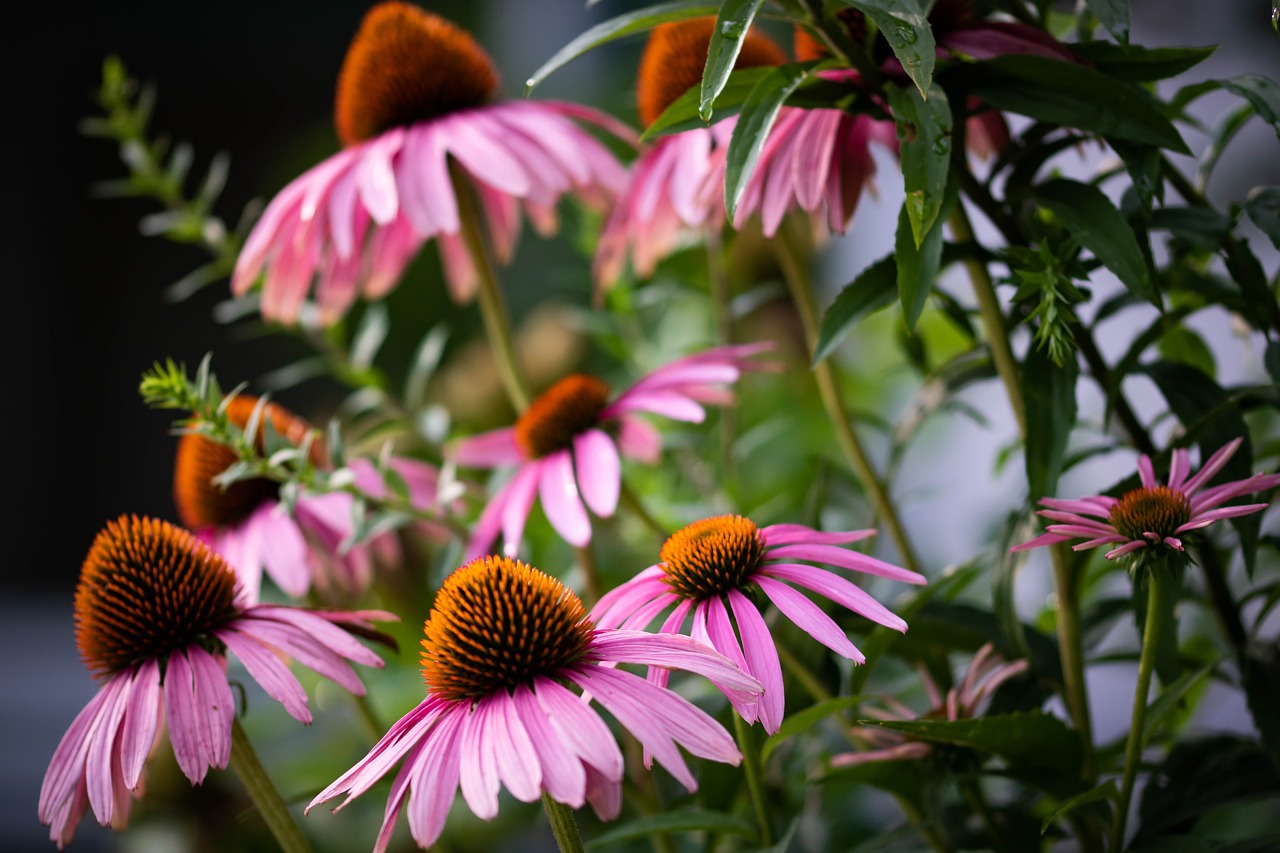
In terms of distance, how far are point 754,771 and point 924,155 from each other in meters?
0.19

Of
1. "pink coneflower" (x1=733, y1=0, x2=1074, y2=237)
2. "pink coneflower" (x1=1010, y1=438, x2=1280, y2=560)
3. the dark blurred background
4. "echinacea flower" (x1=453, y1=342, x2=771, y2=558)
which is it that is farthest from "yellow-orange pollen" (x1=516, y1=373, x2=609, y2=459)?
the dark blurred background

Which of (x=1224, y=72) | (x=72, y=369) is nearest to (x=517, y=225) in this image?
(x=1224, y=72)

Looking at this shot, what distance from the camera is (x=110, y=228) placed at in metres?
2.62

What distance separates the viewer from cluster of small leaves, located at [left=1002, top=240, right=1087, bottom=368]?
30 centimetres

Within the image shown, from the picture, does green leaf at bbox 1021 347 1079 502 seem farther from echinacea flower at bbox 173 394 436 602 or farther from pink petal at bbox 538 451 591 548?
echinacea flower at bbox 173 394 436 602

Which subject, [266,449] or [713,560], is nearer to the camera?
[713,560]

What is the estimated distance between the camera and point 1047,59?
321 mm

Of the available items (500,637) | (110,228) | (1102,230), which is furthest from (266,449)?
(110,228)

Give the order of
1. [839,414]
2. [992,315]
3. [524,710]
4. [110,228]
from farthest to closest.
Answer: [110,228] → [839,414] → [992,315] → [524,710]

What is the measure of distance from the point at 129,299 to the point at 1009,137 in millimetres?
2592

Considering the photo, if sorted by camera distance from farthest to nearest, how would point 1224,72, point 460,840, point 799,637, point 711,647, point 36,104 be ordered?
point 36,104 → point 1224,72 → point 460,840 → point 799,637 → point 711,647

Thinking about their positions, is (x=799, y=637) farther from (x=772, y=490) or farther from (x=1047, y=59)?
(x=772, y=490)

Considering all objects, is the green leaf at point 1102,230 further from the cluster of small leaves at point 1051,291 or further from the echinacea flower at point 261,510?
the echinacea flower at point 261,510

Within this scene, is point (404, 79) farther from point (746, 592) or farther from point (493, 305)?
point (746, 592)
